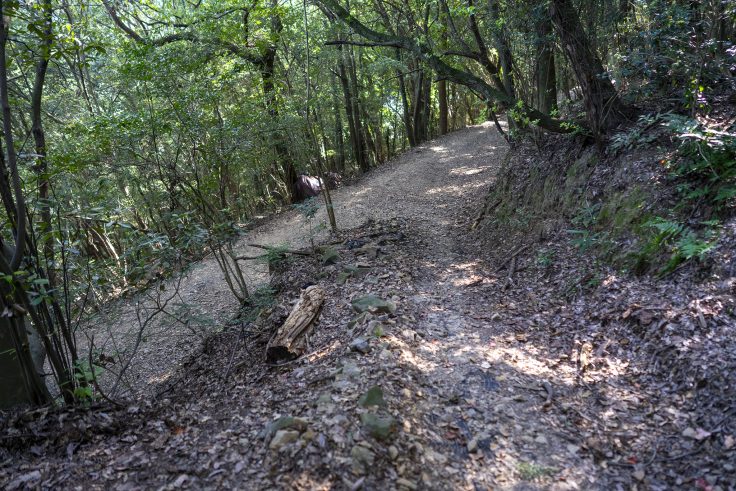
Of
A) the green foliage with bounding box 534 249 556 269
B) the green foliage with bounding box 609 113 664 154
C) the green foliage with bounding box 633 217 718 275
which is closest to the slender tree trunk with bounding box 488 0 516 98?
the green foliage with bounding box 609 113 664 154

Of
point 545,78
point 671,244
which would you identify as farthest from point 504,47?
point 671,244

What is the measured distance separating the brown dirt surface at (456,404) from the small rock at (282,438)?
0.02 metres

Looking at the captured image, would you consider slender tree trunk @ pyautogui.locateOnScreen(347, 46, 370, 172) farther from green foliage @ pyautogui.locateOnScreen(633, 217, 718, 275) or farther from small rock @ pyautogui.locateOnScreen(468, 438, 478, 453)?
small rock @ pyautogui.locateOnScreen(468, 438, 478, 453)

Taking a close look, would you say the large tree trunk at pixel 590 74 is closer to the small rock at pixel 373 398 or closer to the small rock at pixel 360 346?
the small rock at pixel 360 346

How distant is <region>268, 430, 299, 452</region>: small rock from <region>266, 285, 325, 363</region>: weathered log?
171 centimetres

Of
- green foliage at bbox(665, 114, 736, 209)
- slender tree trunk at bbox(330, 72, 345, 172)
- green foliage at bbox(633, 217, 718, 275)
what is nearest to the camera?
green foliage at bbox(633, 217, 718, 275)

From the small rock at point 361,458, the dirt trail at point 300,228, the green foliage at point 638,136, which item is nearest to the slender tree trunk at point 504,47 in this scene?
the green foliage at point 638,136

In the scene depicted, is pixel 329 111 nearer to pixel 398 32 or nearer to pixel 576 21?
pixel 398 32

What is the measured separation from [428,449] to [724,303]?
295 cm

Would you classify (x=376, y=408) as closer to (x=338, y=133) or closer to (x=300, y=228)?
(x=300, y=228)

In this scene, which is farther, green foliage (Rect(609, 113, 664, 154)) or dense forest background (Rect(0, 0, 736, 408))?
green foliage (Rect(609, 113, 664, 154))

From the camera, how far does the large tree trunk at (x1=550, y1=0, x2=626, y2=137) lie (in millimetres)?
6477

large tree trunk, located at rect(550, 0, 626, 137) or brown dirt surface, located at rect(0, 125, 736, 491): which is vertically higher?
large tree trunk, located at rect(550, 0, 626, 137)

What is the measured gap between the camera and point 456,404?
12.5ft
